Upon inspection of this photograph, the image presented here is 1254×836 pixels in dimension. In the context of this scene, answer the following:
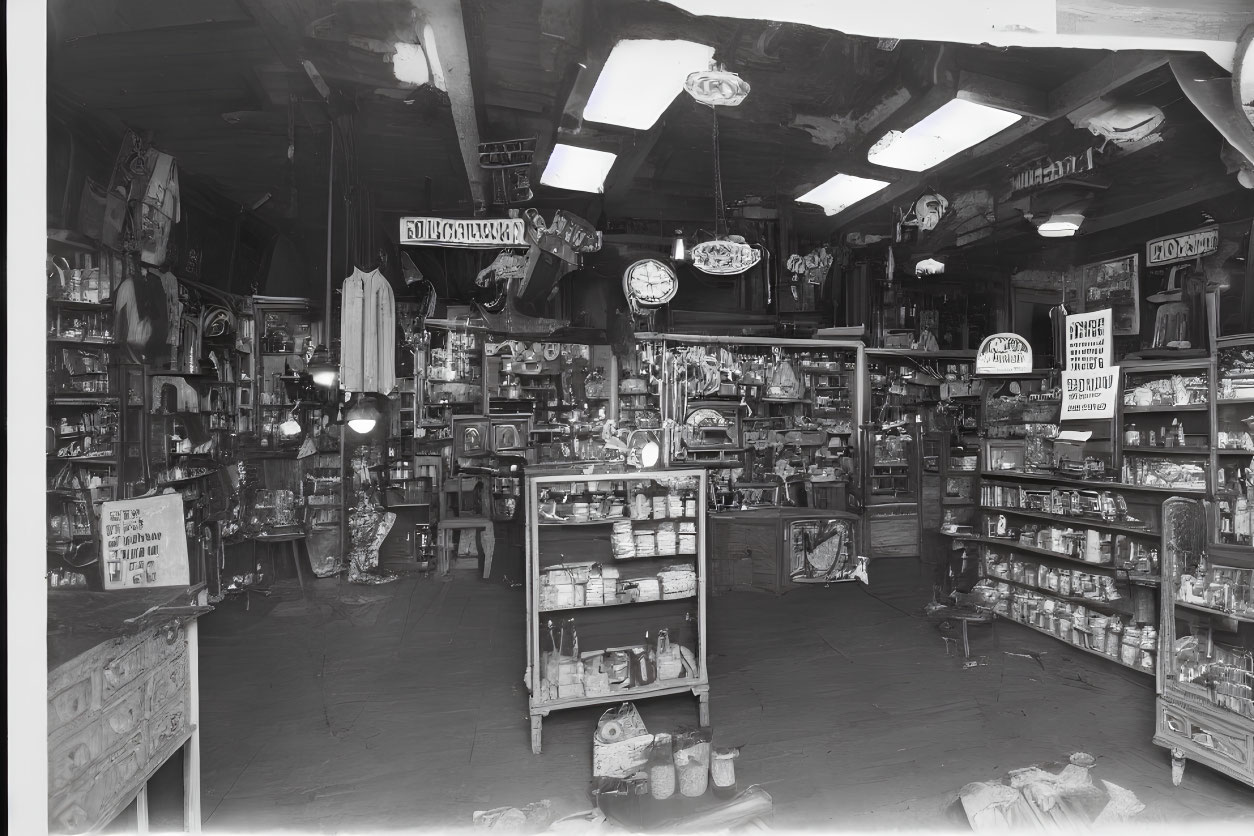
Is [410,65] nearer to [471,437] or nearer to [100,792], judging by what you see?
[100,792]

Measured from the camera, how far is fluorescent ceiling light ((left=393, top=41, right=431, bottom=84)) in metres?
3.96

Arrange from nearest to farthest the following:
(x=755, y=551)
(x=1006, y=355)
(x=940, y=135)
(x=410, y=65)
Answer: (x=410, y=65) → (x=940, y=135) → (x=1006, y=355) → (x=755, y=551)

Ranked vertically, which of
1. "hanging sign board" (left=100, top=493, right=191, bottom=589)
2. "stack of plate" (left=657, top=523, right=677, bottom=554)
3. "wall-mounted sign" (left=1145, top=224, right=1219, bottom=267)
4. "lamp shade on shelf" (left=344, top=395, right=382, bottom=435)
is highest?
"wall-mounted sign" (left=1145, top=224, right=1219, bottom=267)

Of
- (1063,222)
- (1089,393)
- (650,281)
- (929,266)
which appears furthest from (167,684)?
(929,266)

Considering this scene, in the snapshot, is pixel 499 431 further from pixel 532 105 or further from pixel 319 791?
pixel 319 791

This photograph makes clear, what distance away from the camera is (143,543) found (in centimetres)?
290

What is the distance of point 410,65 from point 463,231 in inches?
41.9

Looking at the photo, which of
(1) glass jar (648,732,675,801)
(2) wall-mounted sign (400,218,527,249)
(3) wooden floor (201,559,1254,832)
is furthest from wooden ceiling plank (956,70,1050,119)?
(1) glass jar (648,732,675,801)

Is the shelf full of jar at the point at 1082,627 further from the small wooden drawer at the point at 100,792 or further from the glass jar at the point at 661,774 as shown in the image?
the small wooden drawer at the point at 100,792

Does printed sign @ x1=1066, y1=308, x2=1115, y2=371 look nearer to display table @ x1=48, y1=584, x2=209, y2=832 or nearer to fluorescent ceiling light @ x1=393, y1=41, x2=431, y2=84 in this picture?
fluorescent ceiling light @ x1=393, y1=41, x2=431, y2=84

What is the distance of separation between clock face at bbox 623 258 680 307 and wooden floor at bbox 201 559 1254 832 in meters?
3.10

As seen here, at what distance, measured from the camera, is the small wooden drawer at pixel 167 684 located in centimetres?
244

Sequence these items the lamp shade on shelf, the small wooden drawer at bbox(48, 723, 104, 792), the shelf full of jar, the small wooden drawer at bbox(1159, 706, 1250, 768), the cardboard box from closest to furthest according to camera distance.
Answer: the small wooden drawer at bbox(48, 723, 104, 792)
the small wooden drawer at bbox(1159, 706, 1250, 768)
the cardboard box
the shelf full of jar
the lamp shade on shelf

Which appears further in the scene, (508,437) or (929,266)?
(508,437)
